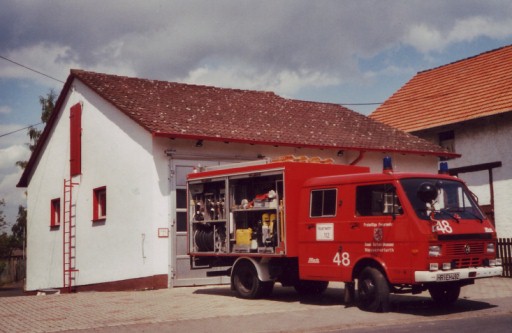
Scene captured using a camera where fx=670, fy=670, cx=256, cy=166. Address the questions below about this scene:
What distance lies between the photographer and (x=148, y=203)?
17.1m

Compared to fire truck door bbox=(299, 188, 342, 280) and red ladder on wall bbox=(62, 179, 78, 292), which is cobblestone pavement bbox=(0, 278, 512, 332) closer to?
fire truck door bbox=(299, 188, 342, 280)

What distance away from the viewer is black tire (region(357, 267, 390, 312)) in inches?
451

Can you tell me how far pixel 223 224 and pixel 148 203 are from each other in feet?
10.2

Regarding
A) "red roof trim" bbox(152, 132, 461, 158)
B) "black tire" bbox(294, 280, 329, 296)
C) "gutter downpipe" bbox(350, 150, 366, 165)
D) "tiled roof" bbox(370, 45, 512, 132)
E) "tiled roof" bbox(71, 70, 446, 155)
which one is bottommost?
"black tire" bbox(294, 280, 329, 296)

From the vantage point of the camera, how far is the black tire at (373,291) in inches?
451

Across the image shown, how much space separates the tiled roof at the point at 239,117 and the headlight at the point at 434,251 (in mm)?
8015

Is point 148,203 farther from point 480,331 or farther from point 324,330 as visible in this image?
point 480,331

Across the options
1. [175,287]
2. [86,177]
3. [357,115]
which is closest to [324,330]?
[175,287]

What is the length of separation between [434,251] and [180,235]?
7.92m

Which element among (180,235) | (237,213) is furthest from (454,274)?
(180,235)

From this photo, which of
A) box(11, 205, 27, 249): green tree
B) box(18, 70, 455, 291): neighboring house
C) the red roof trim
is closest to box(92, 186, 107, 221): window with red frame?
box(18, 70, 455, 291): neighboring house

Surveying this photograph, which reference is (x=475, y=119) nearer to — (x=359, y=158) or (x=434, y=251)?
(x=359, y=158)

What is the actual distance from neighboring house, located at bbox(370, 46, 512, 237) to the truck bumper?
41.4ft

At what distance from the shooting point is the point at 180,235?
56.5ft
